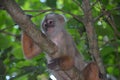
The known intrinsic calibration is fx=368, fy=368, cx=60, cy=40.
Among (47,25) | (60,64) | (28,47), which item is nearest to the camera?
(60,64)

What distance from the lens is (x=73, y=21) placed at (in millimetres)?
7891

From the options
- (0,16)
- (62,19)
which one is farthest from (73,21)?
(0,16)

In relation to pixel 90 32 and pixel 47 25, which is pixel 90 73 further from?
pixel 47 25

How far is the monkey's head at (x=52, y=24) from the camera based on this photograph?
7.50 m

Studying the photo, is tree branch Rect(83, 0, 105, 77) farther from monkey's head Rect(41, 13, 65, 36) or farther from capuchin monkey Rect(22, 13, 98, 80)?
monkey's head Rect(41, 13, 65, 36)

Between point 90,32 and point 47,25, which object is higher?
point 47,25

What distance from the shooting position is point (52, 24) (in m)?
7.67

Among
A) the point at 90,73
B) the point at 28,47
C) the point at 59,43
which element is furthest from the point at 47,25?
the point at 90,73

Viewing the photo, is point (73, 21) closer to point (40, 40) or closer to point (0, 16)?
point (0, 16)

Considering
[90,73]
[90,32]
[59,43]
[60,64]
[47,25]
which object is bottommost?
[90,73]

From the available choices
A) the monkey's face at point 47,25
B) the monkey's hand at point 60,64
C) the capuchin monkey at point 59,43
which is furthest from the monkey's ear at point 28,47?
the monkey's hand at point 60,64

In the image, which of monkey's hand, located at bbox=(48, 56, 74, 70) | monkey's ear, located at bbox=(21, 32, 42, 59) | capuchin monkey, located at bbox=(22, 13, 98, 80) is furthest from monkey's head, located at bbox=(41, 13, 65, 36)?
monkey's hand, located at bbox=(48, 56, 74, 70)

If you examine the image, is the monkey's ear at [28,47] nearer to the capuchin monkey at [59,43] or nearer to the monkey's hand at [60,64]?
the capuchin monkey at [59,43]

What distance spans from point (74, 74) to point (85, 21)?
1156mm
